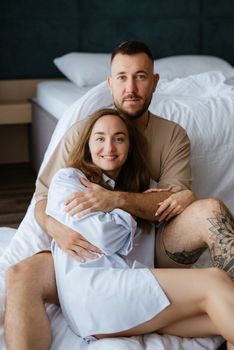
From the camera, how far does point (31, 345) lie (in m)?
1.71

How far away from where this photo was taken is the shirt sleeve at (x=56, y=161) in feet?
7.06

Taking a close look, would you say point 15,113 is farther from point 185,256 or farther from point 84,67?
point 185,256

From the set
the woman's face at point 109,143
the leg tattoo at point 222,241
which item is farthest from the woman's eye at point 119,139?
the leg tattoo at point 222,241

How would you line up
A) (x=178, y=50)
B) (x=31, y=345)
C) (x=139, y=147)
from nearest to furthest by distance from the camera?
1. (x=31, y=345)
2. (x=139, y=147)
3. (x=178, y=50)

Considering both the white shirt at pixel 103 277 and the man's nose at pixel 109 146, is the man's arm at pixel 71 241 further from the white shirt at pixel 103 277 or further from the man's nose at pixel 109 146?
the man's nose at pixel 109 146

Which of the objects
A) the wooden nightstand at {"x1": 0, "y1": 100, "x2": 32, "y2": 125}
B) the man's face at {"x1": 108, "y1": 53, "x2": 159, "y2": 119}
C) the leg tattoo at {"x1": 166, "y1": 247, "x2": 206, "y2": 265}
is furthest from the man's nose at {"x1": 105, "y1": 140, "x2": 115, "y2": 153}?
the wooden nightstand at {"x1": 0, "y1": 100, "x2": 32, "y2": 125}

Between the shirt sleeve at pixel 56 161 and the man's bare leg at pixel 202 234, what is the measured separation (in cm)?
41

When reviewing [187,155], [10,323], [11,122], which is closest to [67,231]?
[10,323]

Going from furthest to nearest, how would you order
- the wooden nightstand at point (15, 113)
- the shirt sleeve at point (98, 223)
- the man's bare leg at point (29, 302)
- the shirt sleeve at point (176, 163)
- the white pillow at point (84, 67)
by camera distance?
the wooden nightstand at point (15, 113), the white pillow at point (84, 67), the shirt sleeve at point (176, 163), the shirt sleeve at point (98, 223), the man's bare leg at point (29, 302)

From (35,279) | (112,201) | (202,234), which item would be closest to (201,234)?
(202,234)

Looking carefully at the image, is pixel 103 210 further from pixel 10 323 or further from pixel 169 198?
pixel 10 323

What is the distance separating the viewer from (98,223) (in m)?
1.85

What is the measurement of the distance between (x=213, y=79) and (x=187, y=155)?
1285 millimetres

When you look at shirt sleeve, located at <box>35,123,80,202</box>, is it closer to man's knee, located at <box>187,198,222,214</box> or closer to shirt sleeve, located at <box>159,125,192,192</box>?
shirt sleeve, located at <box>159,125,192,192</box>
